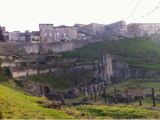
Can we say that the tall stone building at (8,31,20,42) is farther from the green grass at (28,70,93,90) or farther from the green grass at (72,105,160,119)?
the green grass at (72,105,160,119)

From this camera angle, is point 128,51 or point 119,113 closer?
point 119,113

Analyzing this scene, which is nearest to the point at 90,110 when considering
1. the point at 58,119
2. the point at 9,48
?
the point at 58,119

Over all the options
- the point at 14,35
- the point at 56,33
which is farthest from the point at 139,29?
the point at 14,35

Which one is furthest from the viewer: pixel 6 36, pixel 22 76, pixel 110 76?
pixel 6 36

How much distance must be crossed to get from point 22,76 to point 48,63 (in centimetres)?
1118

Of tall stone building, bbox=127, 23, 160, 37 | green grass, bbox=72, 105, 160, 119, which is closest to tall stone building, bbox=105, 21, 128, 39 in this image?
tall stone building, bbox=127, 23, 160, 37

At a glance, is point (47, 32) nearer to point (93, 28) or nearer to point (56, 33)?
point (56, 33)

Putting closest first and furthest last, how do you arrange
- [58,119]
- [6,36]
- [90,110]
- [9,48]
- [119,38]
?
1. [58,119]
2. [90,110]
3. [9,48]
4. [6,36]
5. [119,38]

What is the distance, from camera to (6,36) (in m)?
91.7

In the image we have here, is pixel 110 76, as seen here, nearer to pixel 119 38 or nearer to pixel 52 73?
pixel 52 73

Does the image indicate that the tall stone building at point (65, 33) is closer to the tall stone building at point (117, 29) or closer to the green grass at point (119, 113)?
the tall stone building at point (117, 29)

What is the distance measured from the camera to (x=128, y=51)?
8569 cm

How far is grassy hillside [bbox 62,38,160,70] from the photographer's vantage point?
254 feet

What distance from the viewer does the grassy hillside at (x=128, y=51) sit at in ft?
254
